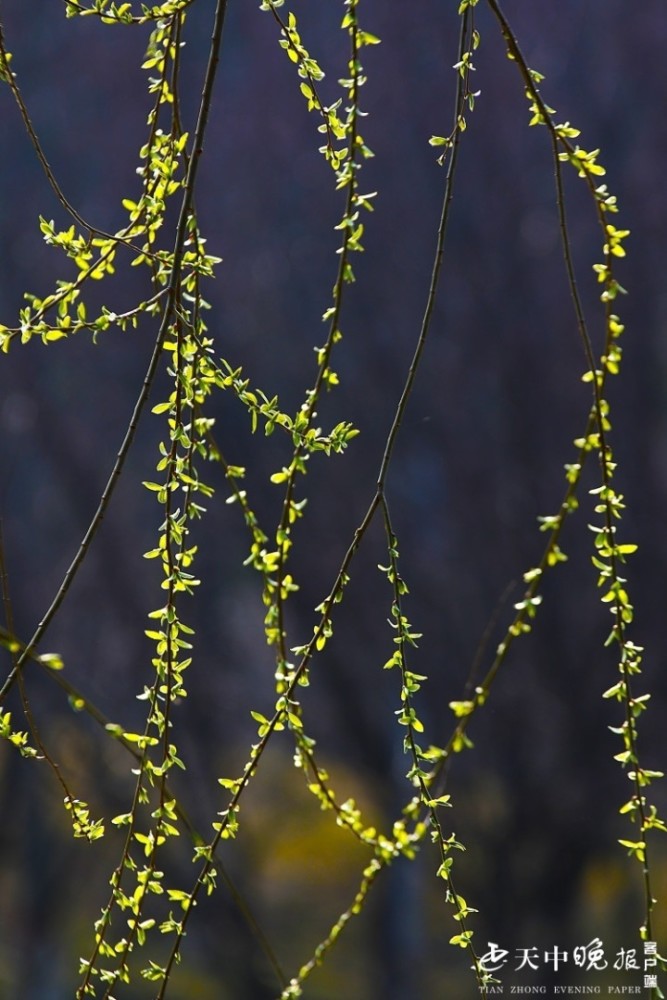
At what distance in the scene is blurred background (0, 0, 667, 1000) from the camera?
4.17m

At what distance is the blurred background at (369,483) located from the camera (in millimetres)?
4172

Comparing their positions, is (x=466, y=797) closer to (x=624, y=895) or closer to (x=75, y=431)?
(x=624, y=895)

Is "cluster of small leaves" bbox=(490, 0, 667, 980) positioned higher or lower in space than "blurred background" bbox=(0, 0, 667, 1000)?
lower

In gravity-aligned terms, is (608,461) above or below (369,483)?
below

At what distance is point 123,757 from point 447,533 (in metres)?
1.51

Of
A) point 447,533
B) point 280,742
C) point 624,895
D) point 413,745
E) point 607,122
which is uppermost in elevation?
point 607,122

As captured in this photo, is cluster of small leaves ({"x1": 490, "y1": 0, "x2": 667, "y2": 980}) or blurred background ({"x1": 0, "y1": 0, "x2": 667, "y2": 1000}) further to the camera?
blurred background ({"x1": 0, "y1": 0, "x2": 667, "y2": 1000})

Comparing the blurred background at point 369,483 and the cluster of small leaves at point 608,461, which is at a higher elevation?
the blurred background at point 369,483

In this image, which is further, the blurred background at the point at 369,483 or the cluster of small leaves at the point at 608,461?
the blurred background at the point at 369,483

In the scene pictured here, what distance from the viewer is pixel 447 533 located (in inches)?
173

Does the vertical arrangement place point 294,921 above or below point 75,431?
below

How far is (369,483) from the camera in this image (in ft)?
14.0

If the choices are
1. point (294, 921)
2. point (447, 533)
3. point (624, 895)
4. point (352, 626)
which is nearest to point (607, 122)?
point (447, 533)

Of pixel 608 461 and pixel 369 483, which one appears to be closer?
pixel 608 461
